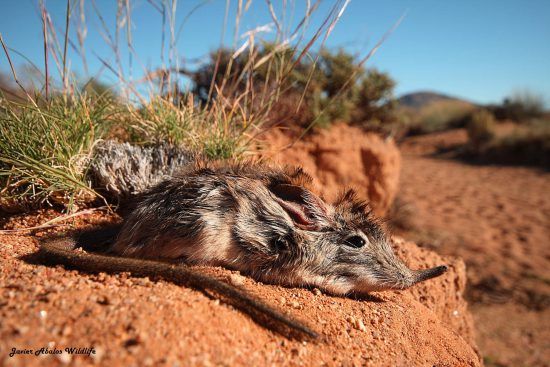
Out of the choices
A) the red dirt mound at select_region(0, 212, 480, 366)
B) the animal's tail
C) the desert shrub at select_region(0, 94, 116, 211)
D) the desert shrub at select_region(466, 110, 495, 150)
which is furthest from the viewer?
the desert shrub at select_region(466, 110, 495, 150)

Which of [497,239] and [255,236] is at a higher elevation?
[255,236]

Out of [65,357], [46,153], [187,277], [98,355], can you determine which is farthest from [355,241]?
[46,153]

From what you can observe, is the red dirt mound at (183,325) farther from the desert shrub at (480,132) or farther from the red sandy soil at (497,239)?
the desert shrub at (480,132)

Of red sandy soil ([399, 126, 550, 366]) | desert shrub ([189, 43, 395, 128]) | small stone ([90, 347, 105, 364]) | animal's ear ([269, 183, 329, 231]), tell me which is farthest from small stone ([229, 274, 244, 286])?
red sandy soil ([399, 126, 550, 366])

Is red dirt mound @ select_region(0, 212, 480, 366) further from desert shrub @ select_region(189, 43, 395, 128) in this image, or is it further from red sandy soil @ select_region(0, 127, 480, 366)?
desert shrub @ select_region(189, 43, 395, 128)

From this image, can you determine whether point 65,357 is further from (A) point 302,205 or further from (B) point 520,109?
(B) point 520,109

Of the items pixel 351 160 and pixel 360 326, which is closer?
pixel 360 326
